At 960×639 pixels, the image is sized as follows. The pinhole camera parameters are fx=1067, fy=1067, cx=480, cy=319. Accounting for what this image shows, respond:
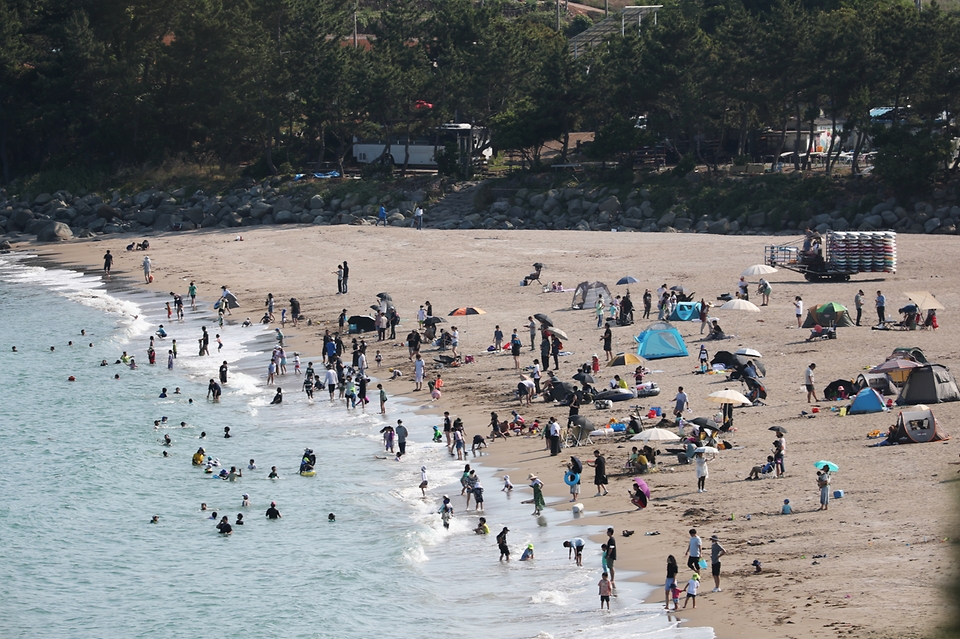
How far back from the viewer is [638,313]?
34.0 meters

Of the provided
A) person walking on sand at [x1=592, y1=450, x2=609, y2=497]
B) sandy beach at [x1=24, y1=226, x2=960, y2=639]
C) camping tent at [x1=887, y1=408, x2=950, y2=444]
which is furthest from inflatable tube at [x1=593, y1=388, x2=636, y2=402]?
camping tent at [x1=887, y1=408, x2=950, y2=444]

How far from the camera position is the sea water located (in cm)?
1599

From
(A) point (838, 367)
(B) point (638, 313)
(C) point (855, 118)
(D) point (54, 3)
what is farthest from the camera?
(D) point (54, 3)

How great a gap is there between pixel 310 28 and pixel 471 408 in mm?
47492

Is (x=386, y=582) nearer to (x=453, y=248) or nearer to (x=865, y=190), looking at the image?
(x=453, y=248)

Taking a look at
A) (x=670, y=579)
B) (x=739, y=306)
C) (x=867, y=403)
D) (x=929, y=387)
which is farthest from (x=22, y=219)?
Answer: (x=670, y=579)

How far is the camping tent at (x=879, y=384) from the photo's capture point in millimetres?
22391

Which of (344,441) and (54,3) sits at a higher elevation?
(54,3)

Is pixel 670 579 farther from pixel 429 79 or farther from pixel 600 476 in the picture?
Answer: pixel 429 79

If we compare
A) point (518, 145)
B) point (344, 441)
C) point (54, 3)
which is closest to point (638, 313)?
point (344, 441)

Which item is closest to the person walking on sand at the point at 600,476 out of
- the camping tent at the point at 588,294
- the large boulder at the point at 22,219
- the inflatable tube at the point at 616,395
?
the inflatable tube at the point at 616,395

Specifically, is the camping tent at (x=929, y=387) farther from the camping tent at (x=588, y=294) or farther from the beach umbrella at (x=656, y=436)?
the camping tent at (x=588, y=294)

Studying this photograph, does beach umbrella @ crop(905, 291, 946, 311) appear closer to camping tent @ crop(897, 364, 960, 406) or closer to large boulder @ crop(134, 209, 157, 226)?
camping tent @ crop(897, 364, 960, 406)

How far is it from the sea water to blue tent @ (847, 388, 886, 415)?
7013 mm
